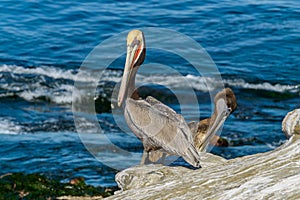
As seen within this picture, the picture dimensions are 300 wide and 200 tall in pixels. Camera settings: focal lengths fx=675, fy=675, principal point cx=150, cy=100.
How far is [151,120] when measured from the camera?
7.91 meters

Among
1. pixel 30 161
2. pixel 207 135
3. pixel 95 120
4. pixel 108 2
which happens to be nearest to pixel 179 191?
pixel 207 135

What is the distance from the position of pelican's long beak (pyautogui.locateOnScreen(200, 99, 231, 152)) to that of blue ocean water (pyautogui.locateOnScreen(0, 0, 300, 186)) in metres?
2.70

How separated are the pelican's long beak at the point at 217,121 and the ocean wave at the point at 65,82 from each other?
24.5ft

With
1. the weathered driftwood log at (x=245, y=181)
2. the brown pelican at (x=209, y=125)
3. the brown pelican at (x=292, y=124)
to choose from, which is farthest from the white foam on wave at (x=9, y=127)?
the brown pelican at (x=292, y=124)

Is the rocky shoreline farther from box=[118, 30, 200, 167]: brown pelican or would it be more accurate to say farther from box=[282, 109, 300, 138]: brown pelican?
box=[118, 30, 200, 167]: brown pelican

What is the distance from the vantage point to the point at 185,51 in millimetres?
19469

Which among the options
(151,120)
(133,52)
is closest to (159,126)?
(151,120)

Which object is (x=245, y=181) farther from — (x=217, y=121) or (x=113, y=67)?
(x=113, y=67)

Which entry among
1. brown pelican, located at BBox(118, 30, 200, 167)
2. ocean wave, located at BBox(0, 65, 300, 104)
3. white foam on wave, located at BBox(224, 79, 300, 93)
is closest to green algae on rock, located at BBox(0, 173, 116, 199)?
brown pelican, located at BBox(118, 30, 200, 167)

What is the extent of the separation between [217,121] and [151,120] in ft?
3.45

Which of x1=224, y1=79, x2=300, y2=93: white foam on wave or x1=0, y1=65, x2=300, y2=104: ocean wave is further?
x1=224, y1=79, x2=300, y2=93: white foam on wave

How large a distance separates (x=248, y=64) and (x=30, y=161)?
26.9 feet

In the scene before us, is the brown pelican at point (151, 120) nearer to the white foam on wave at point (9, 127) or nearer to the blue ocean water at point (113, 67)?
the blue ocean water at point (113, 67)

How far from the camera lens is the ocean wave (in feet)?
53.0
